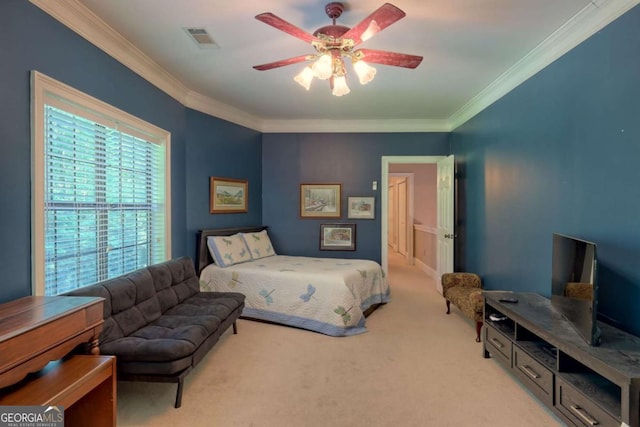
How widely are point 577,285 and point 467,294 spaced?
1.53 m

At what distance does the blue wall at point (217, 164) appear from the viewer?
3.88 meters

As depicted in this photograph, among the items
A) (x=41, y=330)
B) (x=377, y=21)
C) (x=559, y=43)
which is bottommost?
(x=41, y=330)

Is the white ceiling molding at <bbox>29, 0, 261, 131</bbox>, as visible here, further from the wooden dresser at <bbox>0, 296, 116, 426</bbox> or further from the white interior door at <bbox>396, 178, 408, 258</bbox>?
the white interior door at <bbox>396, 178, 408, 258</bbox>

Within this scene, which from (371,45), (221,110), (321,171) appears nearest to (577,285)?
(371,45)

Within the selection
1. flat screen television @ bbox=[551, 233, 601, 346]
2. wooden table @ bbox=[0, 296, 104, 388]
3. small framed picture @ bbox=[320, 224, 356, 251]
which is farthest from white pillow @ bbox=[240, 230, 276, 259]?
flat screen television @ bbox=[551, 233, 601, 346]

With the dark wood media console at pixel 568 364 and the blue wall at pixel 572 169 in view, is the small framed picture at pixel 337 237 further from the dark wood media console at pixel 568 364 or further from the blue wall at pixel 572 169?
the dark wood media console at pixel 568 364

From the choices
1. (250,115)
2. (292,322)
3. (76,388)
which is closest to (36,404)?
(76,388)

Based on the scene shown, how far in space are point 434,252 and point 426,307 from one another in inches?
81.7

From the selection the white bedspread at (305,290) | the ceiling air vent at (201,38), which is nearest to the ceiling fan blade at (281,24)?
the ceiling air vent at (201,38)

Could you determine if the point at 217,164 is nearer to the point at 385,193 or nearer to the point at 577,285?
the point at 385,193

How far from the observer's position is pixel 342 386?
2307 mm

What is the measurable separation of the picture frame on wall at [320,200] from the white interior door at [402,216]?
3287 millimetres

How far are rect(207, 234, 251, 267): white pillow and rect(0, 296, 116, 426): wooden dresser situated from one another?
2.13 metres

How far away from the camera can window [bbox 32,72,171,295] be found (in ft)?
6.28
